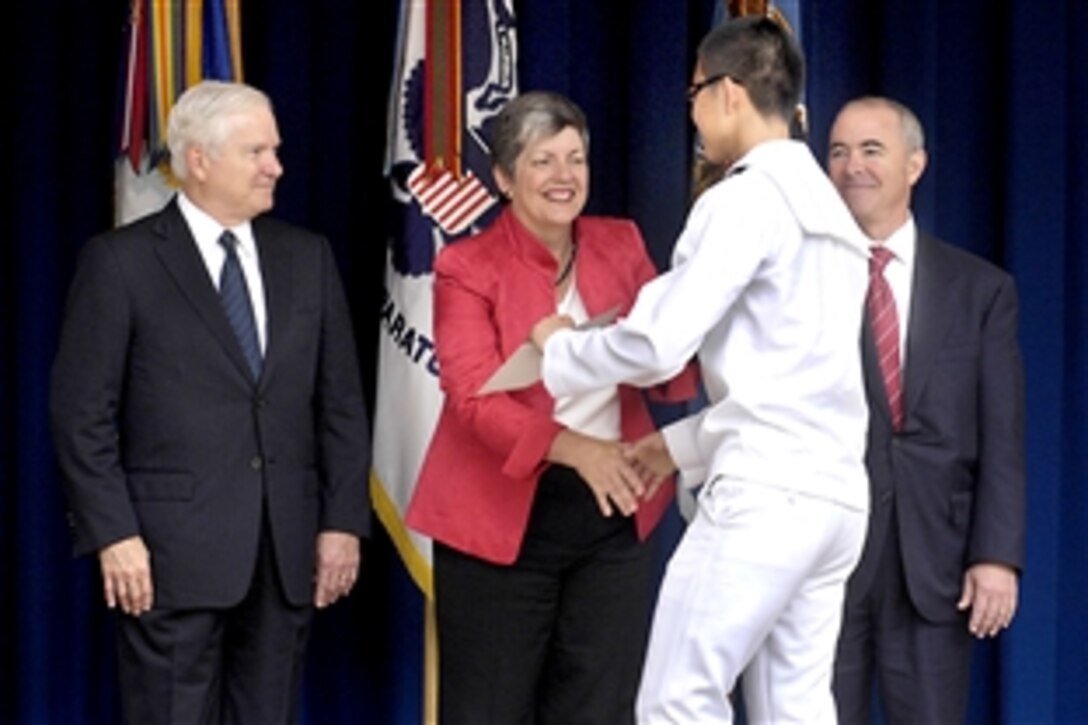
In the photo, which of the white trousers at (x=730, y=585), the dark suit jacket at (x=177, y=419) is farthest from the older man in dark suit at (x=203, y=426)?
the white trousers at (x=730, y=585)

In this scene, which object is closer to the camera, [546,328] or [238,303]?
[546,328]

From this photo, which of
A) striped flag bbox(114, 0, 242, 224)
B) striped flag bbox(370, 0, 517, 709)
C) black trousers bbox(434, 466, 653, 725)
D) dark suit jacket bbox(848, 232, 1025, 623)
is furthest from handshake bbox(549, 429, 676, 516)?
striped flag bbox(114, 0, 242, 224)

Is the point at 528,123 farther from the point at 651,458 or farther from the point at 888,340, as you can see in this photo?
the point at 888,340

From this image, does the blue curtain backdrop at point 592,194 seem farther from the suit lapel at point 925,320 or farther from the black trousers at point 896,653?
the black trousers at point 896,653

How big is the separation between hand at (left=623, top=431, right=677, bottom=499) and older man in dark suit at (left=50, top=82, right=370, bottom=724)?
1.95 ft

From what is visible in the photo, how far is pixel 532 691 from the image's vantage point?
3232 millimetres

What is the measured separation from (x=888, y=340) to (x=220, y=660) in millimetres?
1265

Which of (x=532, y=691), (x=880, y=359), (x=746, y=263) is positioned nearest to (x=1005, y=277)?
(x=880, y=359)

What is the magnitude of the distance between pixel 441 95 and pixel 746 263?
Answer: 133cm

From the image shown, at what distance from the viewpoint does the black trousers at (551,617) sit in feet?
10.4

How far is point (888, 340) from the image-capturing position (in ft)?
10.7

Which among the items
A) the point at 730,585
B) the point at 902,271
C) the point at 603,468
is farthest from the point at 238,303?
the point at 902,271

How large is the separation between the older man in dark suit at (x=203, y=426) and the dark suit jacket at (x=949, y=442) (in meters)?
0.99

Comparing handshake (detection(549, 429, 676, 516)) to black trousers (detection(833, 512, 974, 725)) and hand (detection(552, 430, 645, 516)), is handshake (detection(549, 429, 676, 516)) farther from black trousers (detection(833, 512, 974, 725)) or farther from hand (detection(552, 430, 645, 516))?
black trousers (detection(833, 512, 974, 725))
